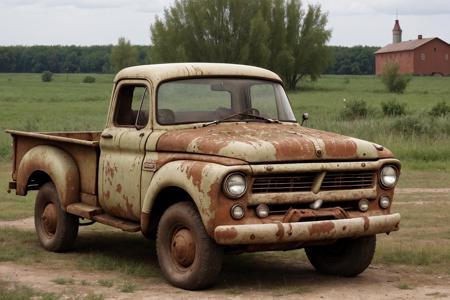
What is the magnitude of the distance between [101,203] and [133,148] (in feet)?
2.60

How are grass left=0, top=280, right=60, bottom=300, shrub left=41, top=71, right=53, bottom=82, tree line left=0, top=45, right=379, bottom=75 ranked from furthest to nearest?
tree line left=0, top=45, right=379, bottom=75 → shrub left=41, top=71, right=53, bottom=82 → grass left=0, top=280, right=60, bottom=300

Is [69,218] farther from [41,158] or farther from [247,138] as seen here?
[247,138]

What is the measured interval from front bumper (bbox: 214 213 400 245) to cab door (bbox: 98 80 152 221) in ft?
4.69

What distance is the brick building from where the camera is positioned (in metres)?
125

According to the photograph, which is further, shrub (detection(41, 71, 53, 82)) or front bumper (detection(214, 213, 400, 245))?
shrub (detection(41, 71, 53, 82))

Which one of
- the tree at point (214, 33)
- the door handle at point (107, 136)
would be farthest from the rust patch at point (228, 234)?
the tree at point (214, 33)

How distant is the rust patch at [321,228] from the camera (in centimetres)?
714

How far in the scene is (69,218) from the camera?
930 centimetres

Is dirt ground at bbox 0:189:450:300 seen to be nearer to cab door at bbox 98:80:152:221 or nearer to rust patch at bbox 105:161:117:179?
cab door at bbox 98:80:152:221

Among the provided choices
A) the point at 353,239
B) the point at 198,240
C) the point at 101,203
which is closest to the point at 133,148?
the point at 101,203

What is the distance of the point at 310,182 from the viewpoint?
7.42 m

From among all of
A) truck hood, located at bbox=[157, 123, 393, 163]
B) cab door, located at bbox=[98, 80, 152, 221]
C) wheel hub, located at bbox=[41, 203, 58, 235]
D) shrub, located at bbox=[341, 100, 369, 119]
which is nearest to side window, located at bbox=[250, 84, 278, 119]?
truck hood, located at bbox=[157, 123, 393, 163]

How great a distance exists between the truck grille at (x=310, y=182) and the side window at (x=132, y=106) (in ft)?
5.29

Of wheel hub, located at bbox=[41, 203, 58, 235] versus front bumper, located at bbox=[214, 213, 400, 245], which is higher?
front bumper, located at bbox=[214, 213, 400, 245]
